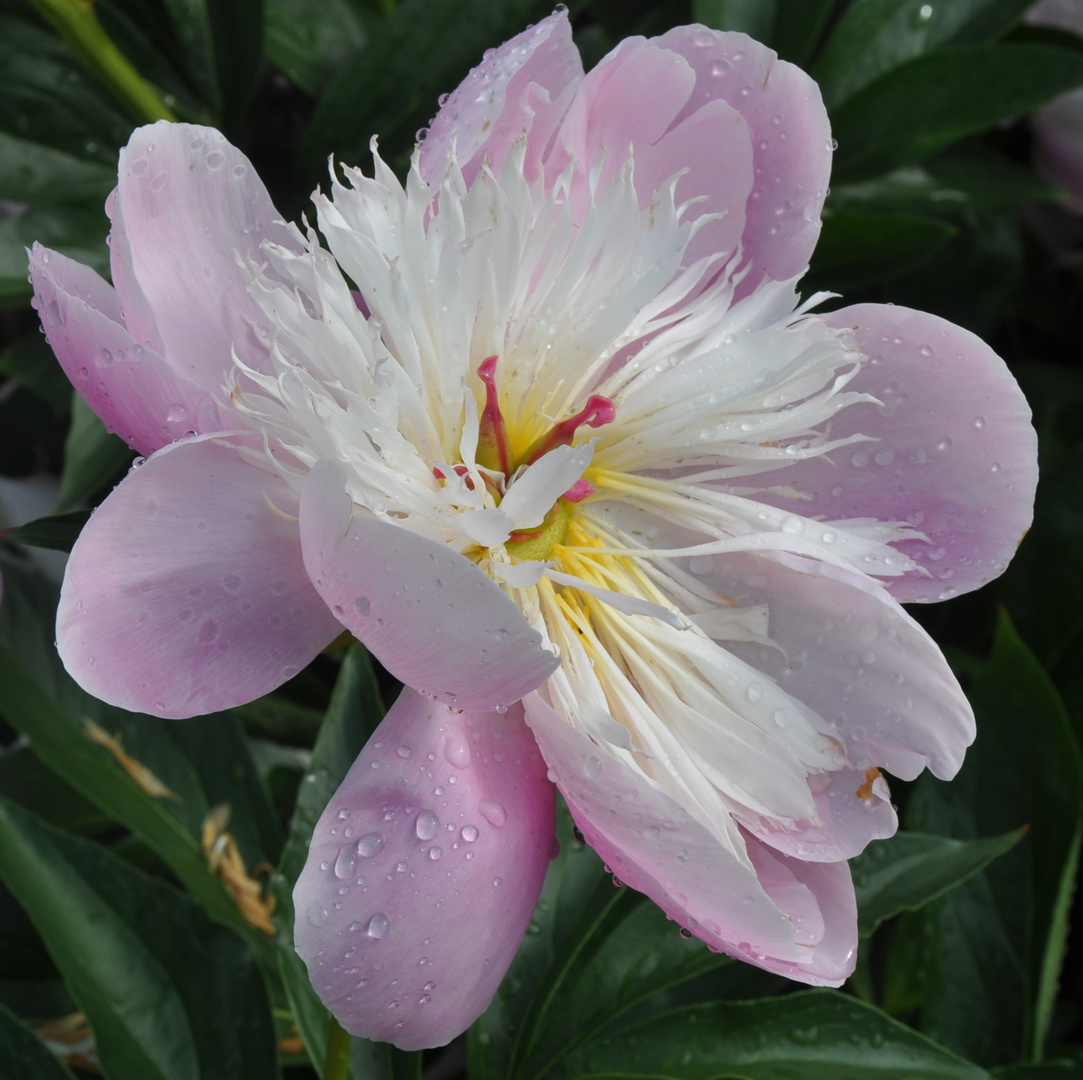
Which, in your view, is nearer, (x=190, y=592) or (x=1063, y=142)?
(x=190, y=592)

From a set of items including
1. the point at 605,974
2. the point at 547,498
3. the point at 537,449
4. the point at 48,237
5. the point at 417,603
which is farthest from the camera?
the point at 48,237

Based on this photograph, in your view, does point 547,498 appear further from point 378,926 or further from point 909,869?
point 909,869

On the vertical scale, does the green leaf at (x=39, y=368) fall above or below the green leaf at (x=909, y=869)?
above

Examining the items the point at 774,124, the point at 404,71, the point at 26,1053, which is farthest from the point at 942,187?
the point at 26,1053

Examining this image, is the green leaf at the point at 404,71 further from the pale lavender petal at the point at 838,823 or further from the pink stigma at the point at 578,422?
the pale lavender petal at the point at 838,823

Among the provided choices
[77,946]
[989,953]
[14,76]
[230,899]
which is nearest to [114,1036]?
[77,946]

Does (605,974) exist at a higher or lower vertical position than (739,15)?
lower

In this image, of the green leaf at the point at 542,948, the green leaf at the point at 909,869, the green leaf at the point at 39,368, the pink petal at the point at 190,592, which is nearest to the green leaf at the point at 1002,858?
→ the green leaf at the point at 909,869
